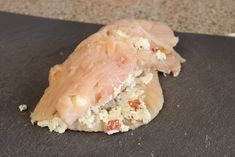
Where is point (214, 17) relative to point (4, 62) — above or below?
below

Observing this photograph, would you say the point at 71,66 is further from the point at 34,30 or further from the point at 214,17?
the point at 214,17

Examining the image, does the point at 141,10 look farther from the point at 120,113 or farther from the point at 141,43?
the point at 120,113

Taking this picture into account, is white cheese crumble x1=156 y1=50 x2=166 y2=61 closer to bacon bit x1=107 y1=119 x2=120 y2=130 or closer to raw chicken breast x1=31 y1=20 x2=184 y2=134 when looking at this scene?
raw chicken breast x1=31 y1=20 x2=184 y2=134

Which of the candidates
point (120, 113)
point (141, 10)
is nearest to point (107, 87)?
point (120, 113)

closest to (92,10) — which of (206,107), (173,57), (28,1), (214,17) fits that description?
(28,1)

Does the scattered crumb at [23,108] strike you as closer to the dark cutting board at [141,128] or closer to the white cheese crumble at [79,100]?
the dark cutting board at [141,128]
